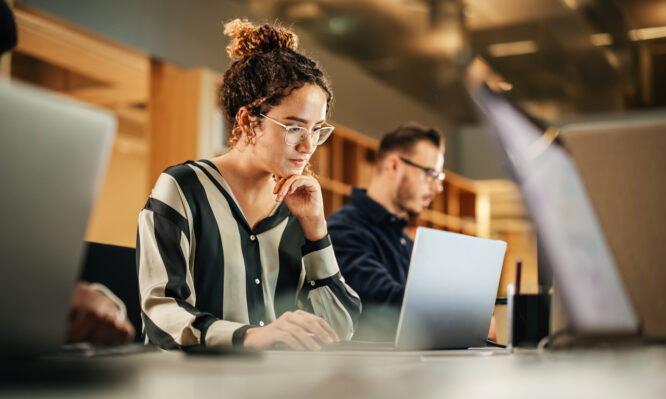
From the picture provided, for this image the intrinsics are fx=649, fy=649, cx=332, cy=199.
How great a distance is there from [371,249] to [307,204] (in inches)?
34.1

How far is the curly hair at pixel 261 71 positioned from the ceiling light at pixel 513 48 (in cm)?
503

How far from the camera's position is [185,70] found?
4.44 metres

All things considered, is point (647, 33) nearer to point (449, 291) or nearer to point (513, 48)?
point (513, 48)

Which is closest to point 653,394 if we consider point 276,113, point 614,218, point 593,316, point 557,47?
point 593,316

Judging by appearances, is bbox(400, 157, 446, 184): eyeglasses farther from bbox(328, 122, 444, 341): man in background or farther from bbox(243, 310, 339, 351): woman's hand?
bbox(243, 310, 339, 351): woman's hand

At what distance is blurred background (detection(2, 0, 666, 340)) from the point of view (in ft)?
13.9

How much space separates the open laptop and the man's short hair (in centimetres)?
144

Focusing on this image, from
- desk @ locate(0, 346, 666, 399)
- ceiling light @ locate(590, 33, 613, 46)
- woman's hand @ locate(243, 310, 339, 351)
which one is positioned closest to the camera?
desk @ locate(0, 346, 666, 399)

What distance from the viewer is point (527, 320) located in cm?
132

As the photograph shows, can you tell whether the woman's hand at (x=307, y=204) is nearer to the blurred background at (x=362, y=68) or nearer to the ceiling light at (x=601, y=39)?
the blurred background at (x=362, y=68)

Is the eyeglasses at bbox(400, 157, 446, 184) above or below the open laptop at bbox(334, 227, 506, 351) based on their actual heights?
above

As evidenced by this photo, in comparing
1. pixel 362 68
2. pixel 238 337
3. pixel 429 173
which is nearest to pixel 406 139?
pixel 429 173

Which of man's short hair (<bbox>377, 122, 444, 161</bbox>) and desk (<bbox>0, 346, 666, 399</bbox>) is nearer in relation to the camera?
desk (<bbox>0, 346, 666, 399</bbox>)

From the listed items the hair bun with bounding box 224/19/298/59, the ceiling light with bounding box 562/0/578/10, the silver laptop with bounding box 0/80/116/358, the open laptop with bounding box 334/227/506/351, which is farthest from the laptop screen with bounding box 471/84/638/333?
the ceiling light with bounding box 562/0/578/10
